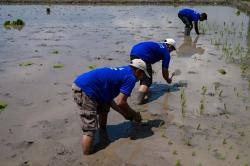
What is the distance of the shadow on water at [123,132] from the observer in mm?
5309

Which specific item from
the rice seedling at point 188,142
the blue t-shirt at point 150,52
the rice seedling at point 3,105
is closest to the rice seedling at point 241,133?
the rice seedling at point 188,142

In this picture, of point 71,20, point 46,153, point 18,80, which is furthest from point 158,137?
point 71,20

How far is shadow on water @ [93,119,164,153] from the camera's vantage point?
5.31 meters

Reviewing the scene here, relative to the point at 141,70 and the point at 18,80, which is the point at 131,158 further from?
the point at 18,80

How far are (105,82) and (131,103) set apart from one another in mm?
1969

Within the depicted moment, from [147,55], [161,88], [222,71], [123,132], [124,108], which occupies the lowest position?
[123,132]

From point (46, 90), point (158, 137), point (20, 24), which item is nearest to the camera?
point (158, 137)

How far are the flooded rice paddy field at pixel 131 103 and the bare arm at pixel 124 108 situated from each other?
0.21 meters

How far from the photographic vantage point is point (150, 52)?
22.5 feet

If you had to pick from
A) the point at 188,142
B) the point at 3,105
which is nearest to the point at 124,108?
the point at 188,142

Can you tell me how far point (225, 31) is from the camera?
14.7 m

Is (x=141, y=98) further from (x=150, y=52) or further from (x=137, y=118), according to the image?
(x=137, y=118)

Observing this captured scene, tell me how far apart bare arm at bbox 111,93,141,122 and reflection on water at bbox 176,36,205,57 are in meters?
5.60

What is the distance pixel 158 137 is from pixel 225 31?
10.4 m
